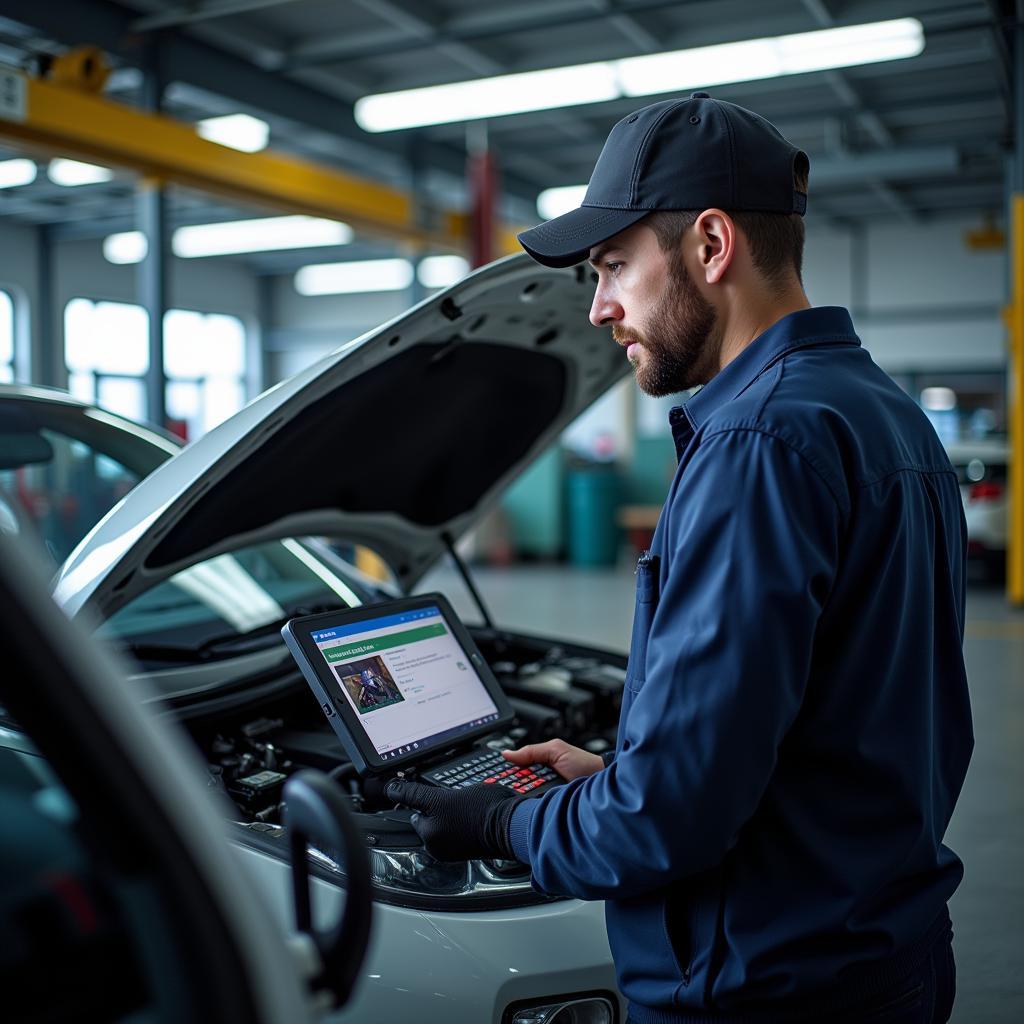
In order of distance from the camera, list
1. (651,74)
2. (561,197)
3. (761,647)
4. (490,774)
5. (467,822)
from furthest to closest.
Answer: (561,197)
(651,74)
(490,774)
(467,822)
(761,647)

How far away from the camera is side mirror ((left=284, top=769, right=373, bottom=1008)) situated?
2.89 feet

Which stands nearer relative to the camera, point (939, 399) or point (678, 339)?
point (678, 339)

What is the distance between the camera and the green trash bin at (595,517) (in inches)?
452

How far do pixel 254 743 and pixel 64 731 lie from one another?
1257 millimetres

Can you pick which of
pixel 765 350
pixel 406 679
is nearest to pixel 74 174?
pixel 406 679

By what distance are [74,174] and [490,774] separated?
35.5ft

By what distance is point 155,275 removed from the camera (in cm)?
670

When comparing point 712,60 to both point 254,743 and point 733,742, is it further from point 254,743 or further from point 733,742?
point 733,742

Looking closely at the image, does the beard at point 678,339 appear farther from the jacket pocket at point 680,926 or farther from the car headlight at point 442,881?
the car headlight at point 442,881

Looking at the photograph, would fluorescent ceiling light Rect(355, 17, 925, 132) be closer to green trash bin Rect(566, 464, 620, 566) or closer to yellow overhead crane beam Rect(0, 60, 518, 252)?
yellow overhead crane beam Rect(0, 60, 518, 252)

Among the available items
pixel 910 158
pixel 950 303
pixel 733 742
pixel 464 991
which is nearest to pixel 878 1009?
pixel 733 742

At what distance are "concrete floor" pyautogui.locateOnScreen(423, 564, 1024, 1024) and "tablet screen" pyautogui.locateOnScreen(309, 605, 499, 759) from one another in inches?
59.2

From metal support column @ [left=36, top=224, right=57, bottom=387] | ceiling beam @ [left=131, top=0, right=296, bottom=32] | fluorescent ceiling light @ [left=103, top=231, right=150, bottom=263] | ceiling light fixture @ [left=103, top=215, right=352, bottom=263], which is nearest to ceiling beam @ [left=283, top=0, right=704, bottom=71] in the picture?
ceiling beam @ [left=131, top=0, right=296, bottom=32]

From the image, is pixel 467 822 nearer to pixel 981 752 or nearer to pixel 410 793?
pixel 410 793
